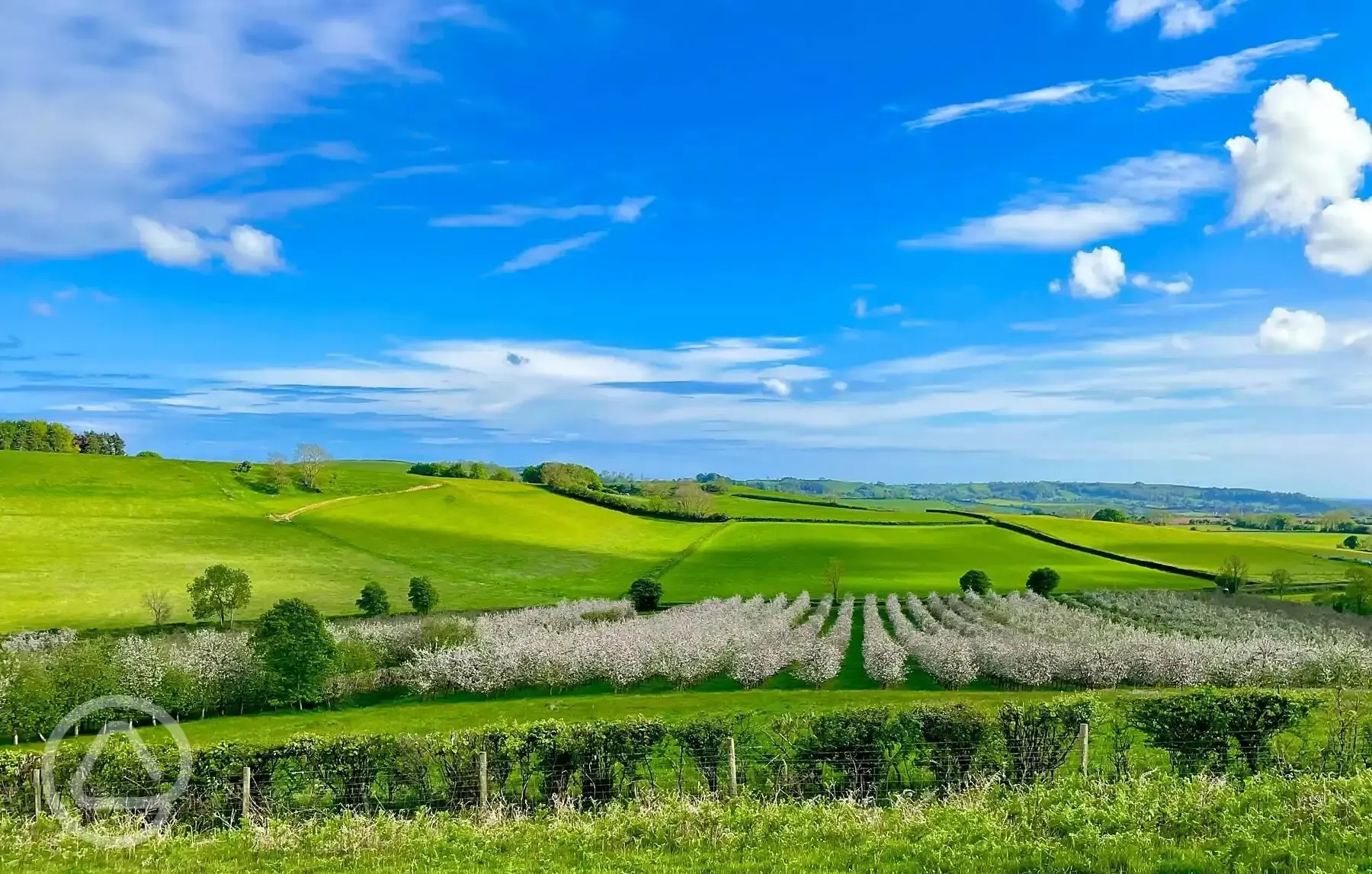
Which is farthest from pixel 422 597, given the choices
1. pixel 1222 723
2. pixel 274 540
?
pixel 1222 723

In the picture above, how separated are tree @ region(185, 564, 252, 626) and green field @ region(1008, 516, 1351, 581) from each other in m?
111

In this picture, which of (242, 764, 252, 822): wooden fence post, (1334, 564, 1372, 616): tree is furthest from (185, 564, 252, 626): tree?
(1334, 564, 1372, 616): tree

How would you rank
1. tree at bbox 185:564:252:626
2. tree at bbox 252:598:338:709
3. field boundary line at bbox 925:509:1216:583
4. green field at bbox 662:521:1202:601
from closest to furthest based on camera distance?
1. tree at bbox 252:598:338:709
2. tree at bbox 185:564:252:626
3. green field at bbox 662:521:1202:601
4. field boundary line at bbox 925:509:1216:583

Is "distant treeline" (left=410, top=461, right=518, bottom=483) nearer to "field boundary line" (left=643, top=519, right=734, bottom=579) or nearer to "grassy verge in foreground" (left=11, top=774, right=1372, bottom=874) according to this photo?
"field boundary line" (left=643, top=519, right=734, bottom=579)

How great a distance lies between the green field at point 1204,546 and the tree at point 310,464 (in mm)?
125062

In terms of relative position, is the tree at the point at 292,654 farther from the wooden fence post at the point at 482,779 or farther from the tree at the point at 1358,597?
the tree at the point at 1358,597

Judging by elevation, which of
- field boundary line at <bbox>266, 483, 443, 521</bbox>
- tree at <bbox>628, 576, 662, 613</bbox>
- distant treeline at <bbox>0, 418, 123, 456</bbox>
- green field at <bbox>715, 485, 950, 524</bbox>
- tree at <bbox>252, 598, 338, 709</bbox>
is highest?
distant treeline at <bbox>0, 418, 123, 456</bbox>

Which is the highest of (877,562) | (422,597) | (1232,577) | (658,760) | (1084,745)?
(1084,745)

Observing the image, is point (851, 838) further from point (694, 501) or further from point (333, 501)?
point (694, 501)

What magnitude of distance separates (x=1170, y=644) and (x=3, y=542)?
10953 centimetres

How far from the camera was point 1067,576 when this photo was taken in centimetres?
9662

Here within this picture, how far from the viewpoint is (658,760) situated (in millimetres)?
19672

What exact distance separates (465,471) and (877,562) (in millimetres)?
96957

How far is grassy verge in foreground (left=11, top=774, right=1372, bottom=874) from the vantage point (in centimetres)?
1161
